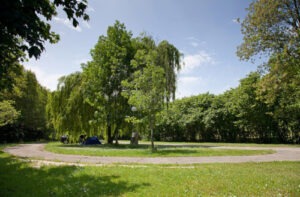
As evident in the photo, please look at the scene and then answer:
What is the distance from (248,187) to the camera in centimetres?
653

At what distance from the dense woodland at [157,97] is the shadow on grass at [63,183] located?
3352mm

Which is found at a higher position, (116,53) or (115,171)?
(116,53)

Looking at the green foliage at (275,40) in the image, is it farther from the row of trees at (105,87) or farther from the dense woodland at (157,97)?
the row of trees at (105,87)

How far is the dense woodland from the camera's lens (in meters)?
15.9

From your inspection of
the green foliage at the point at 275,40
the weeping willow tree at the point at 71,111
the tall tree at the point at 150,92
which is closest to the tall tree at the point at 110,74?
the weeping willow tree at the point at 71,111

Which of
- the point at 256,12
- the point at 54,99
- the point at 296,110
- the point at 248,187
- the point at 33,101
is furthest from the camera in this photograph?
the point at 33,101

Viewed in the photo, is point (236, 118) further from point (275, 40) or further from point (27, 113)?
point (27, 113)

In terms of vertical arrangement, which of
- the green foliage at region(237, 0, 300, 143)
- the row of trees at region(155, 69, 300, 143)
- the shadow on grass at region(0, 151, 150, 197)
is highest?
the green foliage at region(237, 0, 300, 143)

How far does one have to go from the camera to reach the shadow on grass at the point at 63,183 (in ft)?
20.7

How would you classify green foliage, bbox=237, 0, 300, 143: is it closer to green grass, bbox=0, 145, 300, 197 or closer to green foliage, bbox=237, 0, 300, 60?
green foliage, bbox=237, 0, 300, 60

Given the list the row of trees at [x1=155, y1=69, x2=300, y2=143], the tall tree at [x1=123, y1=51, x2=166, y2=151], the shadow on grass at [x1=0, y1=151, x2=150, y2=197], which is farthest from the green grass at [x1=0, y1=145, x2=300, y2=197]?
the row of trees at [x1=155, y1=69, x2=300, y2=143]

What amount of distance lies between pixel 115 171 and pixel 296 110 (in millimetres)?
24692

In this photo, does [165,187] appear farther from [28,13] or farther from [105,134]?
[105,134]

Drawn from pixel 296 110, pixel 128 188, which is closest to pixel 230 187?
pixel 128 188
